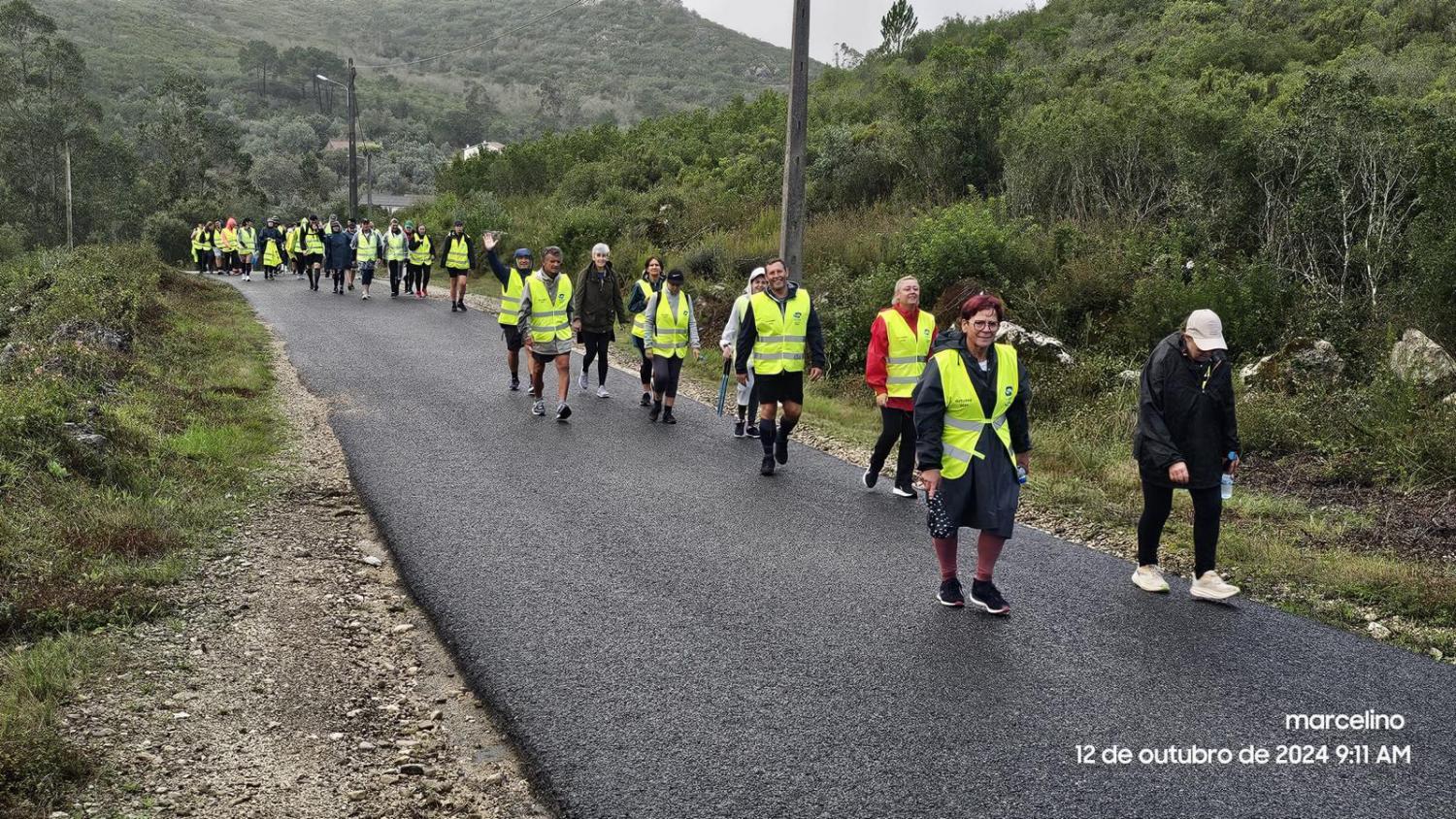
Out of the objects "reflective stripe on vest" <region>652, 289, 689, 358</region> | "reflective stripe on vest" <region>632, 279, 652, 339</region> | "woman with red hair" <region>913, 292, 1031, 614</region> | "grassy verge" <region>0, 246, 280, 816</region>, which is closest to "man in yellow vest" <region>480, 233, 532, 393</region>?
"reflective stripe on vest" <region>632, 279, 652, 339</region>

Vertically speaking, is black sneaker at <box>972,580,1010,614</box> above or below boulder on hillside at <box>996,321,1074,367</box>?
below

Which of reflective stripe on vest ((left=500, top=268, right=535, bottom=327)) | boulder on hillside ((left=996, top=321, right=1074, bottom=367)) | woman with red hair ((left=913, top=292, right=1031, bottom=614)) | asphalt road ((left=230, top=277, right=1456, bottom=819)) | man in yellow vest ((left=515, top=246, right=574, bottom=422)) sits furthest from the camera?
reflective stripe on vest ((left=500, top=268, right=535, bottom=327))

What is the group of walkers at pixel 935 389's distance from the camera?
598 cm

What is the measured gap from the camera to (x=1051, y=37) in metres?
32.7

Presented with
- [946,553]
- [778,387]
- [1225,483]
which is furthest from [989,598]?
[778,387]

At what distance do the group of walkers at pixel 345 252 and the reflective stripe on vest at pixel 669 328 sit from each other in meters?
11.9

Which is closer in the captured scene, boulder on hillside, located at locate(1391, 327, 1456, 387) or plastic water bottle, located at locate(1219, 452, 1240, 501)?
plastic water bottle, located at locate(1219, 452, 1240, 501)

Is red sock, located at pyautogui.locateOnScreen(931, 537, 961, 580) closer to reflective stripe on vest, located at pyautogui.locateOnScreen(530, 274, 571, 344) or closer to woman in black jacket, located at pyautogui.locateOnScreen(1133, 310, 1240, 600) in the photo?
woman in black jacket, located at pyautogui.locateOnScreen(1133, 310, 1240, 600)

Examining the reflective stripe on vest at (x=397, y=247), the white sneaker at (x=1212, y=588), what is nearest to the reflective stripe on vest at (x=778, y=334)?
the white sneaker at (x=1212, y=588)

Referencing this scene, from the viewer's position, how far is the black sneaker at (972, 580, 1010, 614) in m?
6.04

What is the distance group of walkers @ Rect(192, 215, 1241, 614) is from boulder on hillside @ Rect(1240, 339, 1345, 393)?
3.89 m

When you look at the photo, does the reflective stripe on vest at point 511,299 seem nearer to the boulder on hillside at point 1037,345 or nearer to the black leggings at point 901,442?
the boulder on hillside at point 1037,345

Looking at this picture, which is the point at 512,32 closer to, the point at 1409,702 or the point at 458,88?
the point at 458,88

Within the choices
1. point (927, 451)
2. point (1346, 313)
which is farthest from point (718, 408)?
point (1346, 313)
